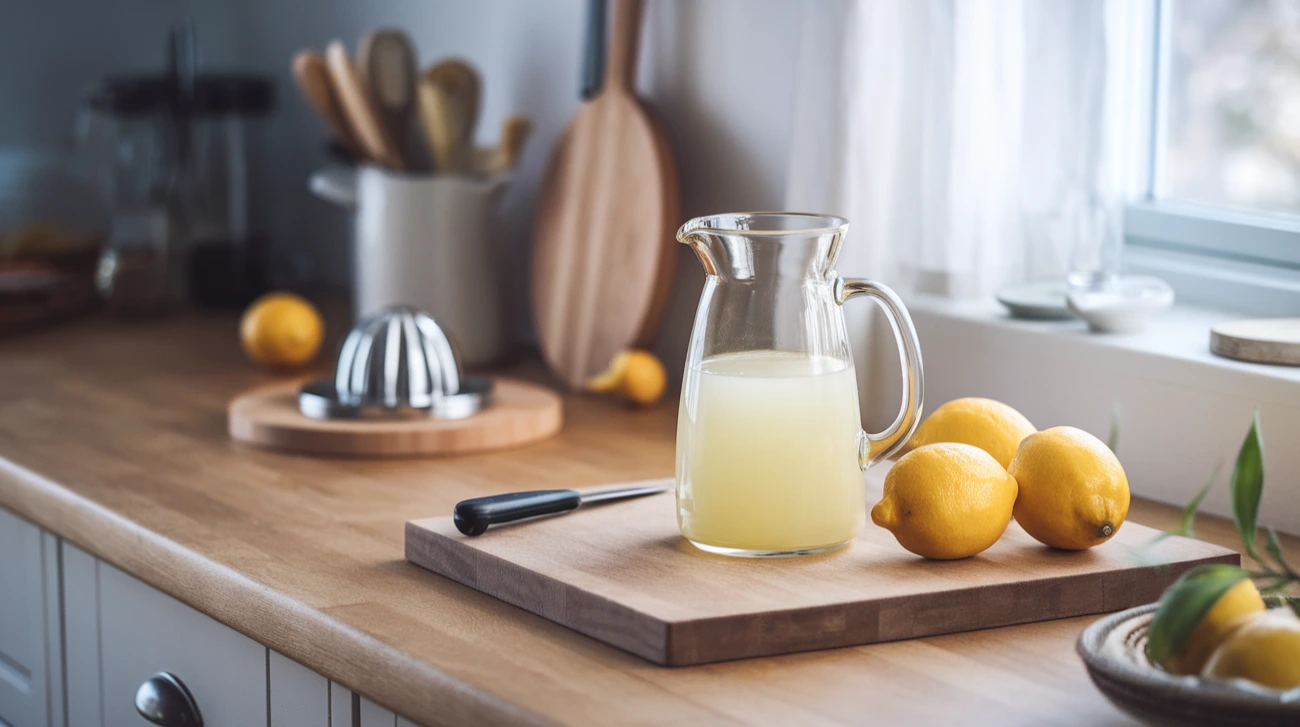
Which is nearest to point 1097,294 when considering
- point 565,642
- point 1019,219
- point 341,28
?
point 1019,219

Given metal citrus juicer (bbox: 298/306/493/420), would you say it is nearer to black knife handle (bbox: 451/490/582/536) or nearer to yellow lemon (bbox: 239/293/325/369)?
yellow lemon (bbox: 239/293/325/369)

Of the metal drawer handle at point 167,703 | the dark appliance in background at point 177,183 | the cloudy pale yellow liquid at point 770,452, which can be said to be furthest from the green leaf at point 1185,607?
the dark appliance in background at point 177,183

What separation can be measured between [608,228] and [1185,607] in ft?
3.64

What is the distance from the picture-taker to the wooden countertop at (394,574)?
2.62ft

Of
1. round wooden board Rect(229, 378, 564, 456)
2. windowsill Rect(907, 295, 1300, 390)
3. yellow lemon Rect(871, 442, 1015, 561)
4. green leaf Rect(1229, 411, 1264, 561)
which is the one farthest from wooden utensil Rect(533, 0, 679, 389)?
green leaf Rect(1229, 411, 1264, 561)

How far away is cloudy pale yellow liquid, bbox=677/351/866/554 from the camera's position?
945 millimetres

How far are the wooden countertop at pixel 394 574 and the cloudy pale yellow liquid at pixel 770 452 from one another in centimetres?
11

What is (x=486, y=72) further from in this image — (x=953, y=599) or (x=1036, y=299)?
(x=953, y=599)

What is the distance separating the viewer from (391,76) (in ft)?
6.20

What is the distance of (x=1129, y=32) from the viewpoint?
1423 mm

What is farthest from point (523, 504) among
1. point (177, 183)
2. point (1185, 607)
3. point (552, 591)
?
point (177, 183)

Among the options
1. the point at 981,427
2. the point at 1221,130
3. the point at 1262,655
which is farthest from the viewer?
the point at 1221,130

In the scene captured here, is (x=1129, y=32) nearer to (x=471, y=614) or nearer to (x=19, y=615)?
(x=471, y=614)

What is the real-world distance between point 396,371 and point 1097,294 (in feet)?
2.33
